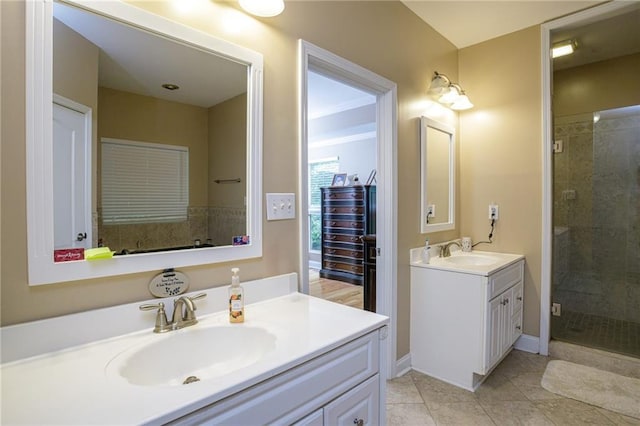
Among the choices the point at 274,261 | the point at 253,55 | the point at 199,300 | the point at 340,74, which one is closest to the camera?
the point at 199,300

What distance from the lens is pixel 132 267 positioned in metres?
1.07

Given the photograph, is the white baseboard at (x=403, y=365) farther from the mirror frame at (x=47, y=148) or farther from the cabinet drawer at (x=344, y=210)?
the cabinet drawer at (x=344, y=210)

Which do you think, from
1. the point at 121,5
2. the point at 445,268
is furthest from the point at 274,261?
the point at 445,268

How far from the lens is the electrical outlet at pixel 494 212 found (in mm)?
2840

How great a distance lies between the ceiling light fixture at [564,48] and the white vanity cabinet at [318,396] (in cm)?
322

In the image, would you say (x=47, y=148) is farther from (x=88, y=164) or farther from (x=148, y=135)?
(x=148, y=135)

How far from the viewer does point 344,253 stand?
538cm

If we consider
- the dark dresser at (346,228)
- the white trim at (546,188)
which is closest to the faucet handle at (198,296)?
the white trim at (546,188)

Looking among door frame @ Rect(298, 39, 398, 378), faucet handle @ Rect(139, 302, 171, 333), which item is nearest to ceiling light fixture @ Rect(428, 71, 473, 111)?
door frame @ Rect(298, 39, 398, 378)

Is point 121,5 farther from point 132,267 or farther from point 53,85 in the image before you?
point 132,267

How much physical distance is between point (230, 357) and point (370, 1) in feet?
7.09

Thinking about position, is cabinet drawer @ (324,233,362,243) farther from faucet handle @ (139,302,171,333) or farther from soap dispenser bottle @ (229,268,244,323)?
faucet handle @ (139,302,171,333)

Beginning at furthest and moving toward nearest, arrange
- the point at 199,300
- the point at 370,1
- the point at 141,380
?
the point at 370,1, the point at 199,300, the point at 141,380

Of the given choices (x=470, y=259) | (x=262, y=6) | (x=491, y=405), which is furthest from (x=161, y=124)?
(x=470, y=259)
